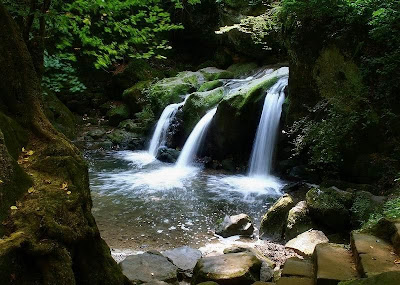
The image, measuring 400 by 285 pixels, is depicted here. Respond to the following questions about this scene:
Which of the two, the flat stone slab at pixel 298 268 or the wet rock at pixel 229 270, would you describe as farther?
the wet rock at pixel 229 270

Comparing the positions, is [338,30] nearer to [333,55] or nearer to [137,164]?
[333,55]

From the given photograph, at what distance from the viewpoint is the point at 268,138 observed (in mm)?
10492

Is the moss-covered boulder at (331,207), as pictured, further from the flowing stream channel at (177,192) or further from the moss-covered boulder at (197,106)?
the moss-covered boulder at (197,106)

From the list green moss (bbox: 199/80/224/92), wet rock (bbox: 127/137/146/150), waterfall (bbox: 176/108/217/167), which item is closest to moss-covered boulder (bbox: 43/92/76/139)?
wet rock (bbox: 127/137/146/150)

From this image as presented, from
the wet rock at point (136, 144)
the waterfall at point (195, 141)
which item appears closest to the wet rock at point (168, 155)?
the waterfall at point (195, 141)

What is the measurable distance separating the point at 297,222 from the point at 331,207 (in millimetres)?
662

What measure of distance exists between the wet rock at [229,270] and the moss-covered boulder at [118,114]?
1297 cm

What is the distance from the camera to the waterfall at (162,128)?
549 inches

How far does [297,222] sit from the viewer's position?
6262 millimetres

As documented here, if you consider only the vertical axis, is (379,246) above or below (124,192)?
above

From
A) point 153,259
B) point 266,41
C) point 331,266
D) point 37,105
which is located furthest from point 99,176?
point 266,41

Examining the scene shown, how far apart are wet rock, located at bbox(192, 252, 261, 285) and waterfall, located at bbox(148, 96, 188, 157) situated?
939cm

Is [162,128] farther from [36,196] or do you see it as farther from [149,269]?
[36,196]

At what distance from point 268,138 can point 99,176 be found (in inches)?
207
